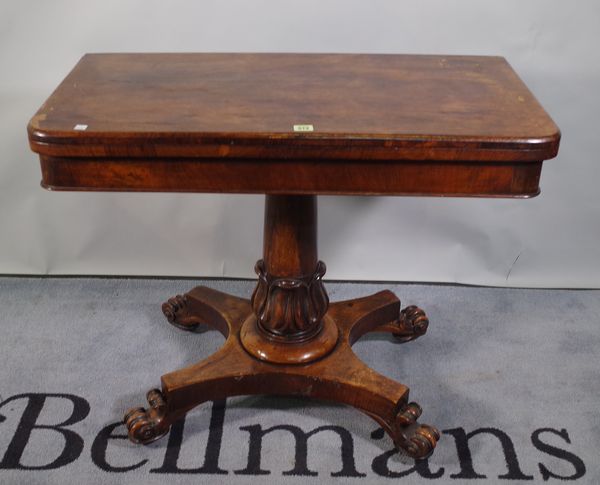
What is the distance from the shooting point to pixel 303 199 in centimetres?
161

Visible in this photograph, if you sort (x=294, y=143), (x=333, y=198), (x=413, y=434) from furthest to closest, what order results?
1. (x=333, y=198)
2. (x=413, y=434)
3. (x=294, y=143)

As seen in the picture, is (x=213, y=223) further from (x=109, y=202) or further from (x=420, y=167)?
(x=420, y=167)

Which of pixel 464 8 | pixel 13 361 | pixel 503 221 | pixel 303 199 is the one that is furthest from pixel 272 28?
pixel 13 361

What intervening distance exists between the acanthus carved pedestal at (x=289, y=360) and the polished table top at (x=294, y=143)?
0.30m

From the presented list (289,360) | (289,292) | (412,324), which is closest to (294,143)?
(289,292)

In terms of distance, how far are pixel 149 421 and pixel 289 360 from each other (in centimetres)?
32

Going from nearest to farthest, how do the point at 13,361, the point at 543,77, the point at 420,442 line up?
A: 1. the point at 420,442
2. the point at 13,361
3. the point at 543,77

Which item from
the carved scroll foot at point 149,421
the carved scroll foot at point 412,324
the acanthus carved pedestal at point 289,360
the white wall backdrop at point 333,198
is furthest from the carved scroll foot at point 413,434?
the white wall backdrop at point 333,198

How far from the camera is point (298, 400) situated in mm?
1797

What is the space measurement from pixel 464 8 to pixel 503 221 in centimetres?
59

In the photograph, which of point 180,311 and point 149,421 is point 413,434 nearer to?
point 149,421

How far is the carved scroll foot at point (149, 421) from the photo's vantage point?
1625 mm

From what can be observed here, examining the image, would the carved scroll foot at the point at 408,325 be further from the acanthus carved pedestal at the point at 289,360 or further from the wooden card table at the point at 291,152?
the acanthus carved pedestal at the point at 289,360

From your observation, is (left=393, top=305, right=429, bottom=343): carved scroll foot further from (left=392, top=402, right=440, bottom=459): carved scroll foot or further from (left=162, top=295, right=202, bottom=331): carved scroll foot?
(left=162, top=295, right=202, bottom=331): carved scroll foot
